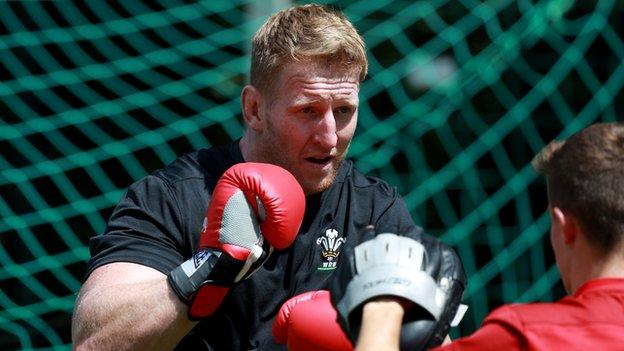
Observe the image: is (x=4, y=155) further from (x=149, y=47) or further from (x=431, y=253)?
(x=431, y=253)

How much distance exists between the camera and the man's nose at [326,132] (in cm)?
313

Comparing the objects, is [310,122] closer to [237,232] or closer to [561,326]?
[237,232]

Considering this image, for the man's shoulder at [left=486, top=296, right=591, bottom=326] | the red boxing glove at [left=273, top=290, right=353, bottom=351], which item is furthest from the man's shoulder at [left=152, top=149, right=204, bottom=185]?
the man's shoulder at [left=486, top=296, right=591, bottom=326]

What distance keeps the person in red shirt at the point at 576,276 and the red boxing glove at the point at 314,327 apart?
1.78ft

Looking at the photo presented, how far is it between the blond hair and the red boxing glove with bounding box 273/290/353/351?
69 cm

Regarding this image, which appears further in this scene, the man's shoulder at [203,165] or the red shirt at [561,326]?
the man's shoulder at [203,165]

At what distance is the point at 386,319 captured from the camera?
207 cm

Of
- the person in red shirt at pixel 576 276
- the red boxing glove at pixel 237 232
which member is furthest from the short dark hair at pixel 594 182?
the red boxing glove at pixel 237 232

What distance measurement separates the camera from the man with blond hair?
9.25ft

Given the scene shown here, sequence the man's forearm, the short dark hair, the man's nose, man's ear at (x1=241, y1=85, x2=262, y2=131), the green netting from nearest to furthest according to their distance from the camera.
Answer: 1. the man's forearm
2. the short dark hair
3. the man's nose
4. man's ear at (x1=241, y1=85, x2=262, y2=131)
5. the green netting

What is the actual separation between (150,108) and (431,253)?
120 inches

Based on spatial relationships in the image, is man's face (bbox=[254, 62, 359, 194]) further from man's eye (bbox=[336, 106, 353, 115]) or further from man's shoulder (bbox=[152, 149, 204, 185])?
man's shoulder (bbox=[152, 149, 204, 185])

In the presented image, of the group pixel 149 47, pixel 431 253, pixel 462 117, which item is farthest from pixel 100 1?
pixel 431 253

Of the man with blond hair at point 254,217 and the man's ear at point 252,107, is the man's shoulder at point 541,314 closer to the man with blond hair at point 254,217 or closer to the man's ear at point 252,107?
the man with blond hair at point 254,217
